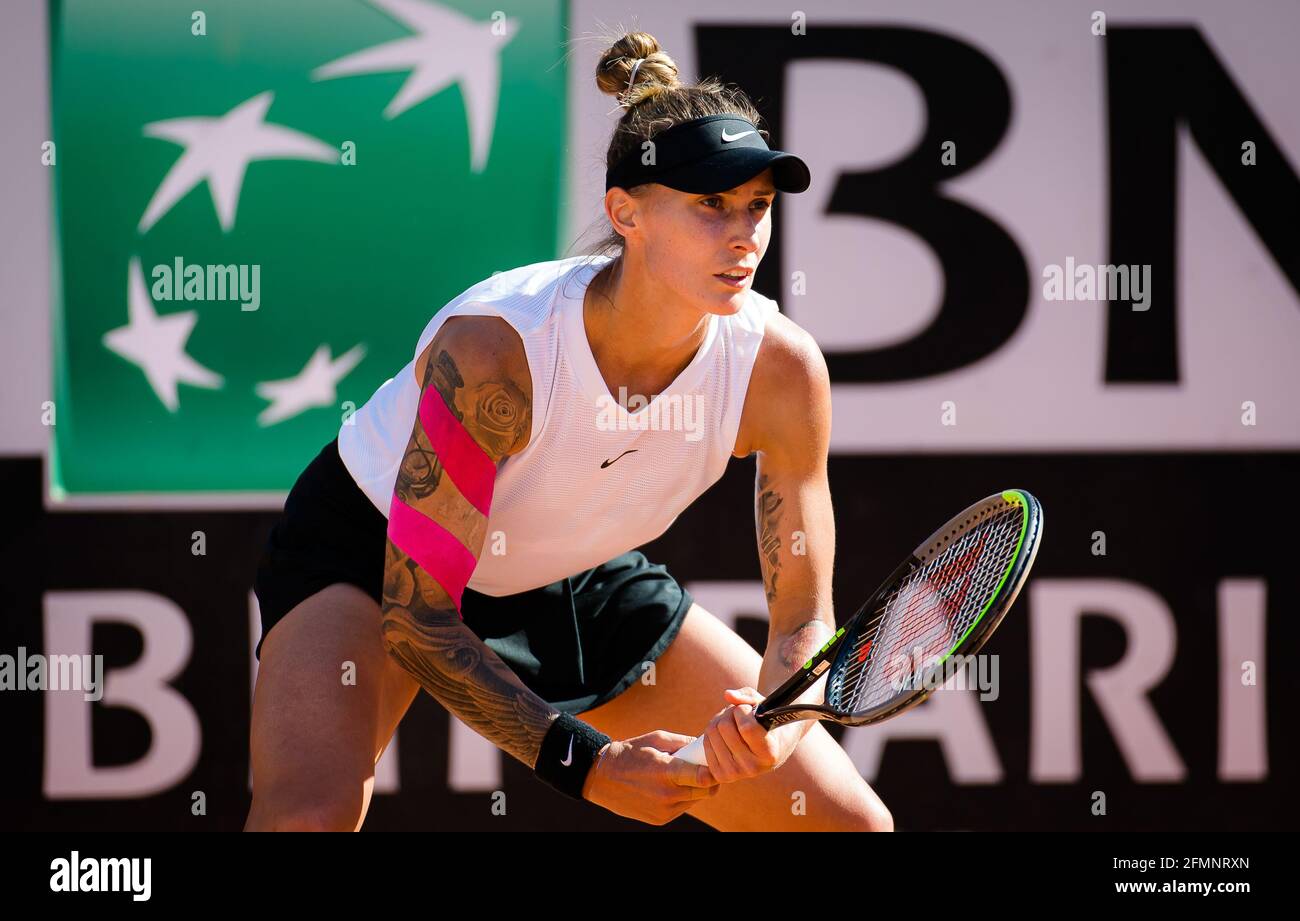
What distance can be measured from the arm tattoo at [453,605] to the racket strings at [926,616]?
1.73 ft

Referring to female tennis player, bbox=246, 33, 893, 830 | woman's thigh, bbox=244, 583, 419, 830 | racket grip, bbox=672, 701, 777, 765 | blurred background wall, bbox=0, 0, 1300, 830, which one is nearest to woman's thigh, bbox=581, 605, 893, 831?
female tennis player, bbox=246, 33, 893, 830

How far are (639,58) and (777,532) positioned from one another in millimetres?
893

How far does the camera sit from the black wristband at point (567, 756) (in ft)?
8.45

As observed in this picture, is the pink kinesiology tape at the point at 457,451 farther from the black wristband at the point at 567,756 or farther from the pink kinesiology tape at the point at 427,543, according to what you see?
the black wristband at the point at 567,756

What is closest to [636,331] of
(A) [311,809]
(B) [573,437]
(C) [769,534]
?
(B) [573,437]

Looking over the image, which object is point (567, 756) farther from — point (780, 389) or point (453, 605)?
point (780, 389)

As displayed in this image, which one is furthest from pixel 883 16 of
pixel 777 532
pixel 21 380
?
pixel 21 380

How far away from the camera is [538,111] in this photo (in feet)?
13.8

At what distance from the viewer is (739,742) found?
248cm

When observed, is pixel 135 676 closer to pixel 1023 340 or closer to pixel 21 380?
pixel 21 380

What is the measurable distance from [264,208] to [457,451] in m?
1.83

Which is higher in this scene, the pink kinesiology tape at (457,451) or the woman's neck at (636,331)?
the woman's neck at (636,331)

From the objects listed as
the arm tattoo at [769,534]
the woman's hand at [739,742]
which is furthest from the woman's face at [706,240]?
the woman's hand at [739,742]

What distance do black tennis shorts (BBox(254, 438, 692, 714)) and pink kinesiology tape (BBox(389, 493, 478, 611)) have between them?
21cm
